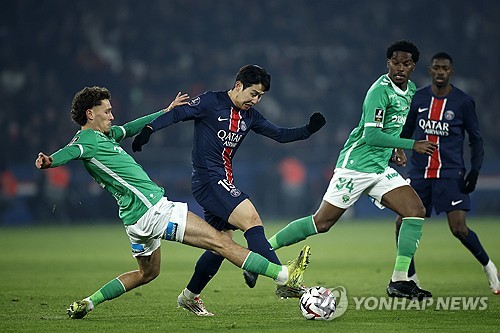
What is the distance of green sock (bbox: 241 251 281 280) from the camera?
7.01 metres

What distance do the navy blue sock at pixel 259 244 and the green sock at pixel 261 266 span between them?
1.06ft

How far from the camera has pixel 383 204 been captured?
29.0 ft

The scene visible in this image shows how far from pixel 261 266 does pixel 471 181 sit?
3.37 metres

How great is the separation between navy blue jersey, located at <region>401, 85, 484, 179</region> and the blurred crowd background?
1158cm

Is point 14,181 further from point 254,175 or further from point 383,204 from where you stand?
point 383,204

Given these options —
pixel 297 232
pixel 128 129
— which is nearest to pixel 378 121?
pixel 297 232

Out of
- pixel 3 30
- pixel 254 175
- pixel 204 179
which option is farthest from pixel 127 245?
pixel 3 30

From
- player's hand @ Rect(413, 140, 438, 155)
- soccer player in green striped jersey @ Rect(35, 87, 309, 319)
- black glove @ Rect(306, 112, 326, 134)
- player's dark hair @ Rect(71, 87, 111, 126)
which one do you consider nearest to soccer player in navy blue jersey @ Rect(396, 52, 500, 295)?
player's hand @ Rect(413, 140, 438, 155)

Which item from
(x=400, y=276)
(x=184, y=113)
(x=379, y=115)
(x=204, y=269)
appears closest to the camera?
(x=184, y=113)

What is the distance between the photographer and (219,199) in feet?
24.9

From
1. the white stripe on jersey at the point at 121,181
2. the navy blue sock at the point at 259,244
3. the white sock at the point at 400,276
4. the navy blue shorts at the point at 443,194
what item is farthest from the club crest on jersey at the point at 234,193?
the navy blue shorts at the point at 443,194

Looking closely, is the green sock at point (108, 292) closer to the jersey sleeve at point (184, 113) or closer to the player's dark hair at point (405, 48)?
the jersey sleeve at point (184, 113)

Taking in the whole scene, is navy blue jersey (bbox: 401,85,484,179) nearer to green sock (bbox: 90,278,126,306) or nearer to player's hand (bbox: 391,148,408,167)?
player's hand (bbox: 391,148,408,167)
